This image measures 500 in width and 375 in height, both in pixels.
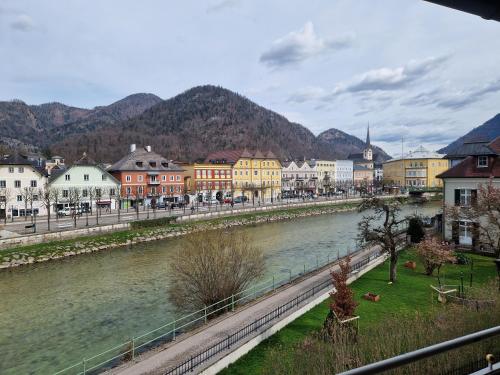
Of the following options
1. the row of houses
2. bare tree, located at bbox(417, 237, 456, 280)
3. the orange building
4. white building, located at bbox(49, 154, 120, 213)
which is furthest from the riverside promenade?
the orange building

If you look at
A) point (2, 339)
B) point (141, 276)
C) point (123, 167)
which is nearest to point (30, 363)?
point (2, 339)

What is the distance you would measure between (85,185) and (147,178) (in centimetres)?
1117

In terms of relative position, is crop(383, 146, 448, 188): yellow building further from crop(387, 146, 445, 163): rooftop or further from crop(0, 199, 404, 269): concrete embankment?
crop(0, 199, 404, 269): concrete embankment

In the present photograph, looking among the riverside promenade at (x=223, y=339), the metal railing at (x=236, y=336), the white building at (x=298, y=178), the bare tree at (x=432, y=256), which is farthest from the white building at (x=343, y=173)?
the metal railing at (x=236, y=336)

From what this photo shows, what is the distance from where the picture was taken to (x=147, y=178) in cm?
6438

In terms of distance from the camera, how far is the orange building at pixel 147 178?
61938mm

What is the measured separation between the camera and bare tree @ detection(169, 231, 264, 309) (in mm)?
17703

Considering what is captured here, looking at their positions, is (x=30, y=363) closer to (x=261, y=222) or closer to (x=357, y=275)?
(x=357, y=275)

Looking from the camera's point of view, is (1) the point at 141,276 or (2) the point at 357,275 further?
Answer: (1) the point at 141,276

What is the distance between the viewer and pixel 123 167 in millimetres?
61844

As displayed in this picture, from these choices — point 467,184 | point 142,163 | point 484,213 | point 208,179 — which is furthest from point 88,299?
point 208,179

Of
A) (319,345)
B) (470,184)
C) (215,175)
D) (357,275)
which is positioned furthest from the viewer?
(215,175)

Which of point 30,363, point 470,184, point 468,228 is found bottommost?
point 30,363

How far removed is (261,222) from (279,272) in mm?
29057
